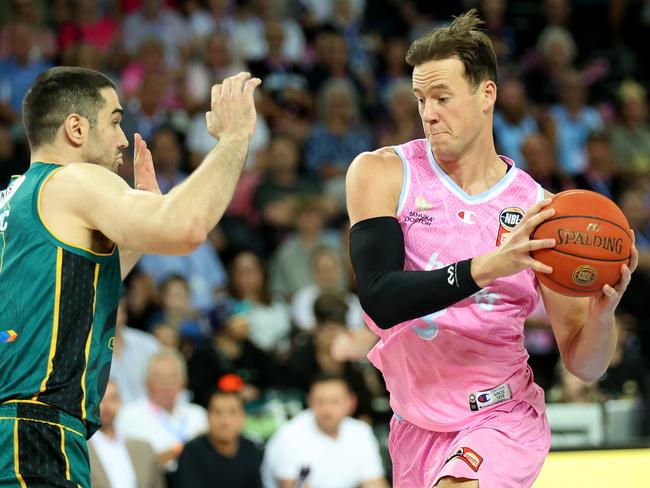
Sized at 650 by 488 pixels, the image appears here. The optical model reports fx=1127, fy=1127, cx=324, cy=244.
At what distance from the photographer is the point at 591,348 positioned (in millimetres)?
4738

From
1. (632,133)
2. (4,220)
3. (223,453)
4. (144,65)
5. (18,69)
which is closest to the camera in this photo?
(4,220)

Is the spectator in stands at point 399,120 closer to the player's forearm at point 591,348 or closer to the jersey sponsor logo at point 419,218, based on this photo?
the player's forearm at point 591,348

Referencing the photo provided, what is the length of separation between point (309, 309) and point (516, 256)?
668 centimetres

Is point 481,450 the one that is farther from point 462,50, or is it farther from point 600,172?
point 600,172

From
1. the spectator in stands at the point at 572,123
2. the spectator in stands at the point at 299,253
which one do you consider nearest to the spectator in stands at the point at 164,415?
the spectator in stands at the point at 299,253

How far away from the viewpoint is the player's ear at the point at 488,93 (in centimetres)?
478

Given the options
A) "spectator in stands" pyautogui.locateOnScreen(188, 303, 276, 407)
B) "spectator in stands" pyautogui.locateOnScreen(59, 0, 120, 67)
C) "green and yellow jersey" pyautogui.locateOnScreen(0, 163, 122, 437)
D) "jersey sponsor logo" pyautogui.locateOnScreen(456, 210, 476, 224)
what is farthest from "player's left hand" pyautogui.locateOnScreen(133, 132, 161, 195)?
"spectator in stands" pyautogui.locateOnScreen(59, 0, 120, 67)

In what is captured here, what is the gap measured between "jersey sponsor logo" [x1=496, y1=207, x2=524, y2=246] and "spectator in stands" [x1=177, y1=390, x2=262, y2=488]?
408cm

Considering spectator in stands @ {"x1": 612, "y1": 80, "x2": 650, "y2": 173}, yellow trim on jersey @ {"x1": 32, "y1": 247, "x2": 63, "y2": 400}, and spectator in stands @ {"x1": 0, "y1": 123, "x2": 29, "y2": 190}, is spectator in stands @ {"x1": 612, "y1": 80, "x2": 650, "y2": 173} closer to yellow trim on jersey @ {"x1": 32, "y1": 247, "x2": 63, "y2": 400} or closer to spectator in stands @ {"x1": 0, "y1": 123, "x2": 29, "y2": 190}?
spectator in stands @ {"x1": 0, "y1": 123, "x2": 29, "y2": 190}

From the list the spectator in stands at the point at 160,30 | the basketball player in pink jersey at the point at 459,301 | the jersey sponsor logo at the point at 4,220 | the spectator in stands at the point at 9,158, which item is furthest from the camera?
the spectator in stands at the point at 160,30

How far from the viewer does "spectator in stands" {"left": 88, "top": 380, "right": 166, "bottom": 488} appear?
791 centimetres

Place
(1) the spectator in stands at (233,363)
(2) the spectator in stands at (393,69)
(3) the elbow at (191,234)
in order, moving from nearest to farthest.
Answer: (3) the elbow at (191,234)
(1) the spectator in stands at (233,363)
(2) the spectator in stands at (393,69)

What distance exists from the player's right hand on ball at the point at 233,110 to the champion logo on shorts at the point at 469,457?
1480 millimetres

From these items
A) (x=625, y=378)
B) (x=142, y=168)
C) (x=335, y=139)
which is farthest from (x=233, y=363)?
(x=142, y=168)
